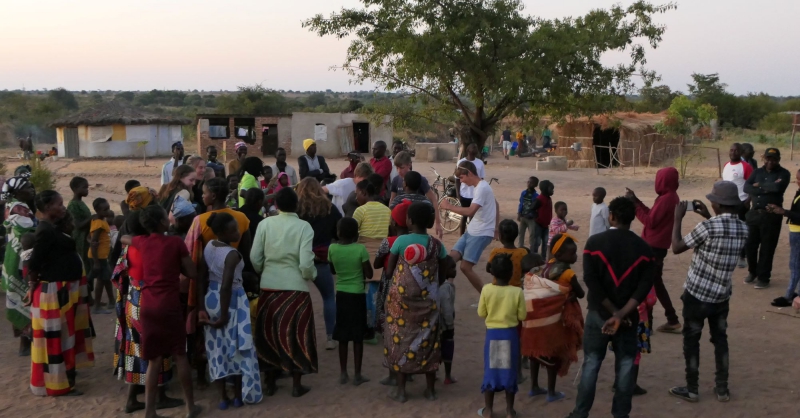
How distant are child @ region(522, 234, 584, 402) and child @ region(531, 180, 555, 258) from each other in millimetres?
4235

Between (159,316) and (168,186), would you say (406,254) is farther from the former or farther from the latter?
(168,186)

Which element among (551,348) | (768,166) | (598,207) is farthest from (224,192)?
(768,166)

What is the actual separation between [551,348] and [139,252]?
113 inches

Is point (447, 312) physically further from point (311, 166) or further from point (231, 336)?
point (311, 166)

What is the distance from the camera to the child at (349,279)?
5.46 meters

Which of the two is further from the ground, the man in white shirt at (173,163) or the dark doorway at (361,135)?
the dark doorway at (361,135)

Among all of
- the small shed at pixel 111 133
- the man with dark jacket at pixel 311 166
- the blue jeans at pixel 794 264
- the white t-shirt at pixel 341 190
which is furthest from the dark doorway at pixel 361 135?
the blue jeans at pixel 794 264

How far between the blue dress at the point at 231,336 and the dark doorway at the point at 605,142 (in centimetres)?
2434

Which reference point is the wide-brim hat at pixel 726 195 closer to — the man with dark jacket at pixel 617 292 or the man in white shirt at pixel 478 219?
the man with dark jacket at pixel 617 292

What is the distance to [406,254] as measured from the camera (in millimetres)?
5004

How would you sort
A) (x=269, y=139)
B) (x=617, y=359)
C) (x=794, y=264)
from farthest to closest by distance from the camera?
(x=269, y=139)
(x=794, y=264)
(x=617, y=359)

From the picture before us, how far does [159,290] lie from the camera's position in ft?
15.4

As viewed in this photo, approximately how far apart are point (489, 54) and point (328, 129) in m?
21.2

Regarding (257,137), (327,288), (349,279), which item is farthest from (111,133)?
(349,279)
